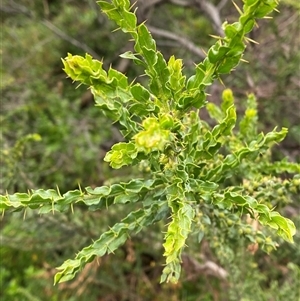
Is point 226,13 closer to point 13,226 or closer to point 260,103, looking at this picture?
point 260,103

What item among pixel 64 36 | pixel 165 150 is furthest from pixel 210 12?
pixel 165 150

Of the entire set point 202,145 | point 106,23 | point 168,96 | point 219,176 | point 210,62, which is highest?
point 210,62

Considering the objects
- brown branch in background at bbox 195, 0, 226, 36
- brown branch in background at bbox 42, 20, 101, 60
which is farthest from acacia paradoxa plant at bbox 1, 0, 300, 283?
brown branch in background at bbox 42, 20, 101, 60

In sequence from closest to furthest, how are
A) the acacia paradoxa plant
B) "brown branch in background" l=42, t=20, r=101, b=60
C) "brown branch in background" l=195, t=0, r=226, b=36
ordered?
1. the acacia paradoxa plant
2. "brown branch in background" l=195, t=0, r=226, b=36
3. "brown branch in background" l=42, t=20, r=101, b=60

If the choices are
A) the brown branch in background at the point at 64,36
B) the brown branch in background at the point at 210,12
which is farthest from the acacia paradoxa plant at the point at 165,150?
the brown branch in background at the point at 64,36

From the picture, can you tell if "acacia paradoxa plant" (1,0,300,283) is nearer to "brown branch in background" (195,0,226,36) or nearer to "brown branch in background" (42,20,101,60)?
"brown branch in background" (195,0,226,36)

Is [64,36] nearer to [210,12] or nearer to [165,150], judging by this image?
[210,12]

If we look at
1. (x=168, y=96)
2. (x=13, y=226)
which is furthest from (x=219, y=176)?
(x=13, y=226)

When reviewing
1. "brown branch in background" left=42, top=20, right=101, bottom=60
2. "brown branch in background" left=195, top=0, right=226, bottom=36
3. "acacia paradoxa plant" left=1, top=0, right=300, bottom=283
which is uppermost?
"acacia paradoxa plant" left=1, top=0, right=300, bottom=283

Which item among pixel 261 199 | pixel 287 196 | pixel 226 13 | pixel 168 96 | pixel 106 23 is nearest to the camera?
pixel 168 96

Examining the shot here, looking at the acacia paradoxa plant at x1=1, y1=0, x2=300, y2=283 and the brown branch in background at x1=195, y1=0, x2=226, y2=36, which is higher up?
the acacia paradoxa plant at x1=1, y1=0, x2=300, y2=283

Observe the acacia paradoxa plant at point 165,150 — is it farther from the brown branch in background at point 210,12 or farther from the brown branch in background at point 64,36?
the brown branch in background at point 64,36
